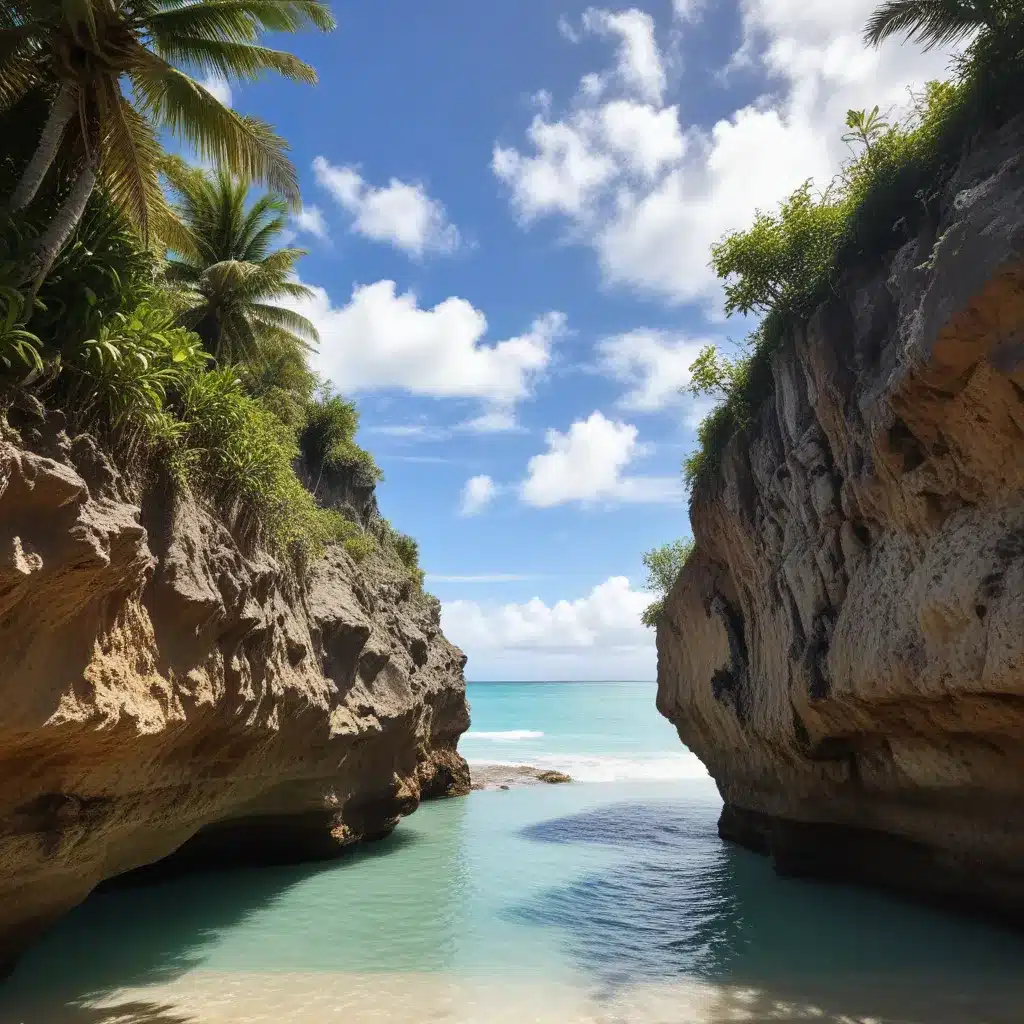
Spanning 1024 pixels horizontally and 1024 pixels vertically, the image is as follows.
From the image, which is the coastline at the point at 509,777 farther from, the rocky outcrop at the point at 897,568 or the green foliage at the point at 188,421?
the green foliage at the point at 188,421

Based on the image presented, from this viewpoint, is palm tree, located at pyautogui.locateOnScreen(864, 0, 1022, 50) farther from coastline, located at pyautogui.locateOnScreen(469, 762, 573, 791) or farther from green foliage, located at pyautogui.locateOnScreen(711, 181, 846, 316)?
coastline, located at pyautogui.locateOnScreen(469, 762, 573, 791)

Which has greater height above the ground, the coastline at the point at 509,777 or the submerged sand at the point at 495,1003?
the submerged sand at the point at 495,1003

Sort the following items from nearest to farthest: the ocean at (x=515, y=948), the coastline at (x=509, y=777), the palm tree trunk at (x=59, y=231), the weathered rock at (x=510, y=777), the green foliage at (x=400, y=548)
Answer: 1. the palm tree trunk at (x=59, y=231)
2. the ocean at (x=515, y=948)
3. the green foliage at (x=400, y=548)
4. the coastline at (x=509, y=777)
5. the weathered rock at (x=510, y=777)

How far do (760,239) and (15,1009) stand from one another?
1629cm

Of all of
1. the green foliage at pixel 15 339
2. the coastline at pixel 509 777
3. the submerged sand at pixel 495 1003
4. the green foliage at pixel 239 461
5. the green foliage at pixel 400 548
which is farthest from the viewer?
the coastline at pixel 509 777

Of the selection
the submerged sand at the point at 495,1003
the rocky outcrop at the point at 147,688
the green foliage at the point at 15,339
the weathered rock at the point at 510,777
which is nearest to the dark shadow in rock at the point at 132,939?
the submerged sand at the point at 495,1003

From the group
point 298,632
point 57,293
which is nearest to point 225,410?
point 57,293

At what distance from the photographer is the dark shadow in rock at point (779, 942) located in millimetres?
8359

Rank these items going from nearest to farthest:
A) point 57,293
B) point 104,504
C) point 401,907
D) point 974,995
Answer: point 104,504, point 57,293, point 974,995, point 401,907

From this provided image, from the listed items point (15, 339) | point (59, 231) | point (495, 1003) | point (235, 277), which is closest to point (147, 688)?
point (15, 339)

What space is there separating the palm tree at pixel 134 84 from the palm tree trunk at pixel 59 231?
13 mm

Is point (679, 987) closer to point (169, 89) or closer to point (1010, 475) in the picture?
point (1010, 475)

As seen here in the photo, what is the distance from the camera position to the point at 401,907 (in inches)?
492

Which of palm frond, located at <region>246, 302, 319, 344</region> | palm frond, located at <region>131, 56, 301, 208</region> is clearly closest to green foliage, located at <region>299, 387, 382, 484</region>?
palm frond, located at <region>246, 302, 319, 344</region>
